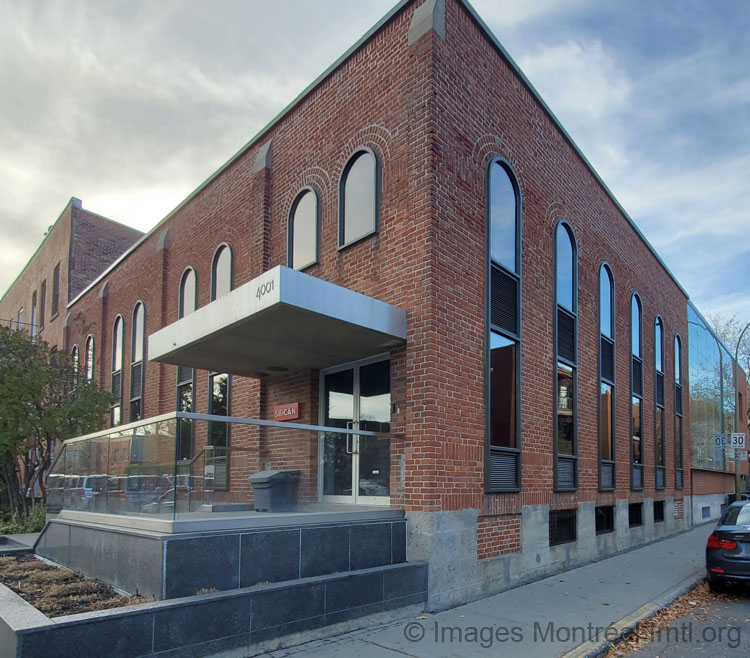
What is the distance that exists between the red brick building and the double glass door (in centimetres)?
3

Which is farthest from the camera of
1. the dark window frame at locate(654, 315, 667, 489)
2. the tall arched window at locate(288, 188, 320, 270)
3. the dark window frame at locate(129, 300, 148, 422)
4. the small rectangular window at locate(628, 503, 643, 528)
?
the dark window frame at locate(654, 315, 667, 489)

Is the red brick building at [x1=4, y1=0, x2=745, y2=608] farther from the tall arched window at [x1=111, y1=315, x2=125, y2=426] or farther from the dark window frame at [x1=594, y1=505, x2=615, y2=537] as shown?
the tall arched window at [x1=111, y1=315, x2=125, y2=426]

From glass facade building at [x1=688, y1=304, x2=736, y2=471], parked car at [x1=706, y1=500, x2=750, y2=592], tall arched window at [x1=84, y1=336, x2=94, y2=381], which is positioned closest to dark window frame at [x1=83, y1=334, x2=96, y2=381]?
tall arched window at [x1=84, y1=336, x2=94, y2=381]

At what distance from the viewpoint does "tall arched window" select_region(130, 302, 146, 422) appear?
18059 millimetres

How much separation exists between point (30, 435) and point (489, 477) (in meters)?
12.2

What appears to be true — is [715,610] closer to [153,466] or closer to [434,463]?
[434,463]

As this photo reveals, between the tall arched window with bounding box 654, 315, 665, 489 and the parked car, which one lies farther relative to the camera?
the tall arched window with bounding box 654, 315, 665, 489

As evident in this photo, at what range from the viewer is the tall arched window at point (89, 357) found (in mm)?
22414

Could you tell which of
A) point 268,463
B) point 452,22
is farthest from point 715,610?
point 452,22

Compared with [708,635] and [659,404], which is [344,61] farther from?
[659,404]

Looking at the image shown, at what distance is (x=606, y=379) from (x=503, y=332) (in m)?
5.78

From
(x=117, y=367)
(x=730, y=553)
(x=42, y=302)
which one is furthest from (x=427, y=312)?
(x=42, y=302)

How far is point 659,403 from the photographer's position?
64.9 feet

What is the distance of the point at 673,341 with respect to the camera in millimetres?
21812
